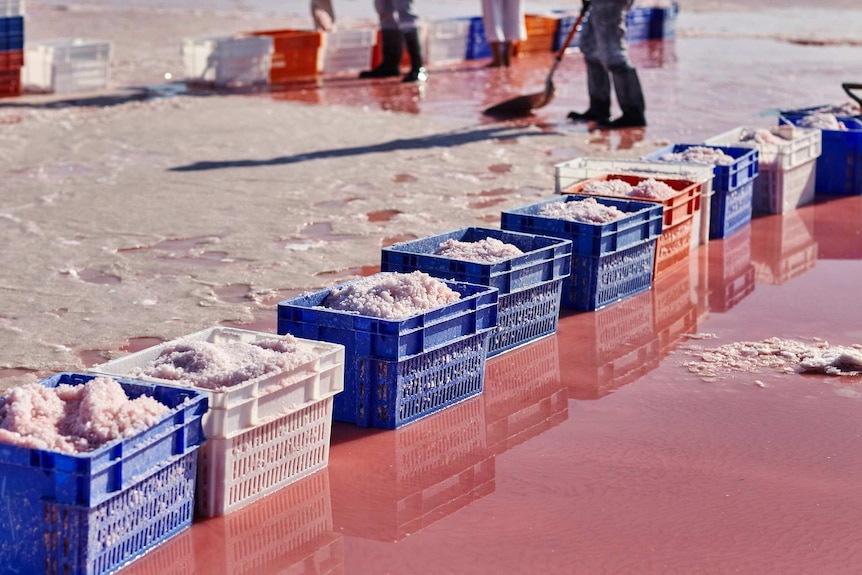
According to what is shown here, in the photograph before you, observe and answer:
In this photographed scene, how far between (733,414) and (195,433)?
2.46m

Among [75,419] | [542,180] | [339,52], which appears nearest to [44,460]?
[75,419]

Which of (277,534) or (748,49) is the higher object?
(748,49)

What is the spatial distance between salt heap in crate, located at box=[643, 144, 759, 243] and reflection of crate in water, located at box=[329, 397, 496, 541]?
11.9 feet

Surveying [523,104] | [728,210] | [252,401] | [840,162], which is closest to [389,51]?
[523,104]

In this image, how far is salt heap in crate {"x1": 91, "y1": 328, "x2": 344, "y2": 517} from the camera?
4.64 metres

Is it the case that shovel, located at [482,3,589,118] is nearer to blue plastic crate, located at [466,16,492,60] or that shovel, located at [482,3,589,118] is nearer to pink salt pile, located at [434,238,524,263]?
blue plastic crate, located at [466,16,492,60]

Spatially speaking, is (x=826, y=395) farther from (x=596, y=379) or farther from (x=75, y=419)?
(x=75, y=419)

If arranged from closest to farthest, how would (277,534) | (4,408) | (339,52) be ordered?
(4,408) < (277,534) < (339,52)

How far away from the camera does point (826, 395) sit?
6.08 m

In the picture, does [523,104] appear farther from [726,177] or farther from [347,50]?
[726,177]

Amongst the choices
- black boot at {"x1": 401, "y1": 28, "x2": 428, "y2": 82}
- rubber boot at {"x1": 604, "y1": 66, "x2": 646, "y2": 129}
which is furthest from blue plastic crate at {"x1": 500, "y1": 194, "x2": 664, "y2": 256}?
black boot at {"x1": 401, "y1": 28, "x2": 428, "y2": 82}

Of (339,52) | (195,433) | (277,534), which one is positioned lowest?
(277,534)

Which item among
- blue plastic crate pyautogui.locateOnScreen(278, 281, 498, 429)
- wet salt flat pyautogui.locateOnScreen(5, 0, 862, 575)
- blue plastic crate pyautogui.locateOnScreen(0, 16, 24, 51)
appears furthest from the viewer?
blue plastic crate pyautogui.locateOnScreen(0, 16, 24, 51)

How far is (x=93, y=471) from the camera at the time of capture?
13.1 ft
